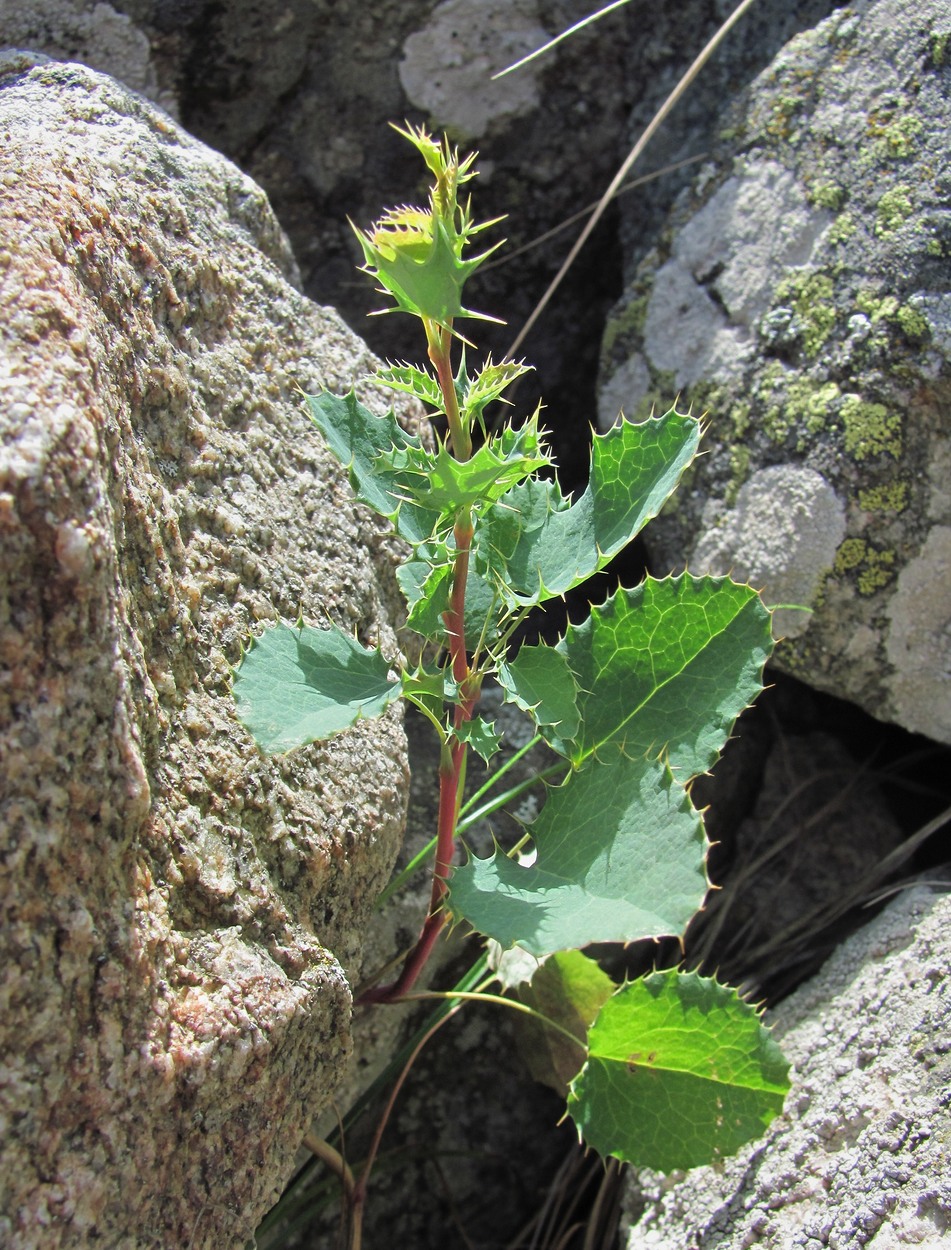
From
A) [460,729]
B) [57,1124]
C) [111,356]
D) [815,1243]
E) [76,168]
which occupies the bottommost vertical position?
[815,1243]

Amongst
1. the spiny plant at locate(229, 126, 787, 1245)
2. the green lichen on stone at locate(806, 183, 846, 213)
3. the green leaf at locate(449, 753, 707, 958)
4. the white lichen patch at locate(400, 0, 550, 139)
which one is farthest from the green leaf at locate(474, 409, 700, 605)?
the white lichen patch at locate(400, 0, 550, 139)

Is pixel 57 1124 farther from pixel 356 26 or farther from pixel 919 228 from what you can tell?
pixel 356 26

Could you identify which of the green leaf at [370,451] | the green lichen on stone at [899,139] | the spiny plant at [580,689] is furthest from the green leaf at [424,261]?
the green lichen on stone at [899,139]

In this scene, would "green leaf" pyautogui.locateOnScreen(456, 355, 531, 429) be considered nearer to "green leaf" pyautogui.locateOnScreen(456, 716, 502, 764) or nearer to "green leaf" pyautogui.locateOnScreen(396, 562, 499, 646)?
"green leaf" pyautogui.locateOnScreen(396, 562, 499, 646)

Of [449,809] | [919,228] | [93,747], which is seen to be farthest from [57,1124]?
[919,228]

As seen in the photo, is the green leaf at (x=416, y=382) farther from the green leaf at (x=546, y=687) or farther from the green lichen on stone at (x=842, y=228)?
the green lichen on stone at (x=842, y=228)

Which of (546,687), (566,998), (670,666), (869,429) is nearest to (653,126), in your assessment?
(869,429)

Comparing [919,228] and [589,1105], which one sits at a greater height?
[919,228]
